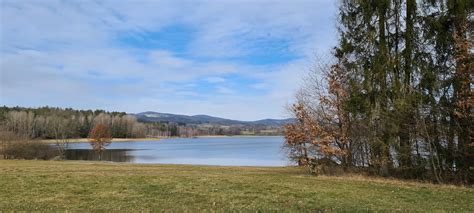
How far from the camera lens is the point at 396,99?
649 inches

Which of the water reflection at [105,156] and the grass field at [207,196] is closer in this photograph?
the grass field at [207,196]

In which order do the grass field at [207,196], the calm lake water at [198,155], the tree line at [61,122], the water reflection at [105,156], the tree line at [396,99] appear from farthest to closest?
the tree line at [61,122]
the water reflection at [105,156]
the calm lake water at [198,155]
the tree line at [396,99]
the grass field at [207,196]

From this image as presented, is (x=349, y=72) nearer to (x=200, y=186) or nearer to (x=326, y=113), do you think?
(x=326, y=113)

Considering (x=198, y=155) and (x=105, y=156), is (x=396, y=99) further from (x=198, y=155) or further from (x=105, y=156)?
(x=105, y=156)

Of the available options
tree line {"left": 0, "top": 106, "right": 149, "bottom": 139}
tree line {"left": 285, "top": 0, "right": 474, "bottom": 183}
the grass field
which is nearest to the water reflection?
tree line {"left": 0, "top": 106, "right": 149, "bottom": 139}

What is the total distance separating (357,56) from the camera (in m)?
18.5

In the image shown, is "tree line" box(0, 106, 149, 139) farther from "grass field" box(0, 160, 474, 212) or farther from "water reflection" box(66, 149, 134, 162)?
"grass field" box(0, 160, 474, 212)

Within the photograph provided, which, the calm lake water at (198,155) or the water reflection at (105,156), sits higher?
the calm lake water at (198,155)

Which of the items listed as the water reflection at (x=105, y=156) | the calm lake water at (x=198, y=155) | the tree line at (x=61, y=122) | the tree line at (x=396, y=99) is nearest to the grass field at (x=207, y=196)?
the tree line at (x=396, y=99)

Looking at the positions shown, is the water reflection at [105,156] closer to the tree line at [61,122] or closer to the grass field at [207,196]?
the tree line at [61,122]

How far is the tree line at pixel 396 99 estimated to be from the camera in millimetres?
15055

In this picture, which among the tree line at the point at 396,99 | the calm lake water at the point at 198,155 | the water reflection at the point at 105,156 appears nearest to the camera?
the tree line at the point at 396,99

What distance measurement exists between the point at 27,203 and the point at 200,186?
4776 millimetres

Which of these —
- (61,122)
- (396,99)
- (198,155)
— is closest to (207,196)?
(396,99)
